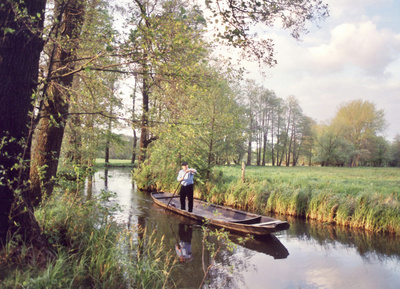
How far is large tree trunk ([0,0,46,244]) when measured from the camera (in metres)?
3.47

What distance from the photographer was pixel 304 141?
4878cm

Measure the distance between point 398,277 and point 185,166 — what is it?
6.89 metres

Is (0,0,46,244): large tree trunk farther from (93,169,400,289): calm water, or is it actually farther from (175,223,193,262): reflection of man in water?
(175,223,193,262): reflection of man in water

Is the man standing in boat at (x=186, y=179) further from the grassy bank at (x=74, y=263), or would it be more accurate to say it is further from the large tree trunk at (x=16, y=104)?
the large tree trunk at (x=16, y=104)

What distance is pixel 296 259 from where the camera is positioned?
6.91 m

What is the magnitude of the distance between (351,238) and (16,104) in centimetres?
964

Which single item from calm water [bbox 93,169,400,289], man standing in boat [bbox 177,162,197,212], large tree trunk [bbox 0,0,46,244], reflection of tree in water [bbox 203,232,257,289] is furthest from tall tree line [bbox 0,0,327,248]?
man standing in boat [bbox 177,162,197,212]

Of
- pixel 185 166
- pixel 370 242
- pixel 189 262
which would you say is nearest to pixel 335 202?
pixel 370 242

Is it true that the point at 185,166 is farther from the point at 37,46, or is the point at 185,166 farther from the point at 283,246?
the point at 37,46

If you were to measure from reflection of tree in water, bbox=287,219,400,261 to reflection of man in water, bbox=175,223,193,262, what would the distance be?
3423mm

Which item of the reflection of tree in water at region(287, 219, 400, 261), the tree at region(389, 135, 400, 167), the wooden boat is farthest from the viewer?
the tree at region(389, 135, 400, 167)

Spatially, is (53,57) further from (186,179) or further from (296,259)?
(296,259)

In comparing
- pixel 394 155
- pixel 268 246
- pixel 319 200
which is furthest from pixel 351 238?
pixel 394 155

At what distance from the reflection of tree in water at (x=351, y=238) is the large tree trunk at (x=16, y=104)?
781 centimetres
